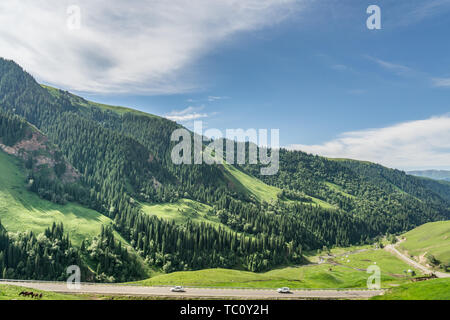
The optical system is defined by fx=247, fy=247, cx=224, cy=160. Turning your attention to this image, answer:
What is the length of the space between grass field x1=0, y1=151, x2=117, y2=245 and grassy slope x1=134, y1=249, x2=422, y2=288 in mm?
69237

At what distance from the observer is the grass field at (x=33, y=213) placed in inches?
5300

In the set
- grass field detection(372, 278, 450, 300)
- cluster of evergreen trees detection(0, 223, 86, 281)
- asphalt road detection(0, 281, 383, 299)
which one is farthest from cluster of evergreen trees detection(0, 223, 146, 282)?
grass field detection(372, 278, 450, 300)

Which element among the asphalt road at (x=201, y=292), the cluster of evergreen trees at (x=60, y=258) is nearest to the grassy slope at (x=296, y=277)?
the asphalt road at (x=201, y=292)

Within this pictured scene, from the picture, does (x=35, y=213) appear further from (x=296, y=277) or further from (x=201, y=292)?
(x=296, y=277)

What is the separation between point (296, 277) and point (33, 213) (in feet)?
519

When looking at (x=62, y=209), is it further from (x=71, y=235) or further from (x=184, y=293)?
(x=184, y=293)

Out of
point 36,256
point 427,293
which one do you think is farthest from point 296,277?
point 36,256

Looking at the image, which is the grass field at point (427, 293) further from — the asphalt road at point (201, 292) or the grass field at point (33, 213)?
the grass field at point (33, 213)

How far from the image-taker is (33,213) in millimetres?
146875

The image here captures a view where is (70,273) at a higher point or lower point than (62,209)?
lower
